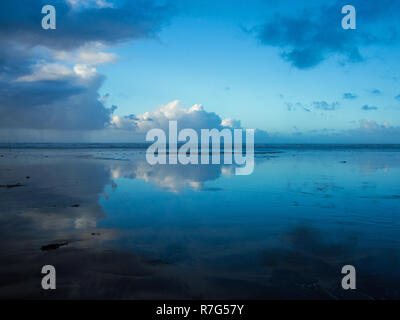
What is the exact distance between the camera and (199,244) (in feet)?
22.5

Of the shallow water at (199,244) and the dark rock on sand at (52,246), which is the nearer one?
the shallow water at (199,244)

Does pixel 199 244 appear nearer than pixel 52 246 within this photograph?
No

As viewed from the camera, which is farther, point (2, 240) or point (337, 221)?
point (337, 221)

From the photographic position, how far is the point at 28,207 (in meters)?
10.2

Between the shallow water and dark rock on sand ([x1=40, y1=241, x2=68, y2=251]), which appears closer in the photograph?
the shallow water

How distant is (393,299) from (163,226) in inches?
222

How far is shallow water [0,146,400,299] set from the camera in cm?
496

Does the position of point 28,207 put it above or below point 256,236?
above

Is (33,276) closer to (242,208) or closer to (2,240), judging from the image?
(2,240)

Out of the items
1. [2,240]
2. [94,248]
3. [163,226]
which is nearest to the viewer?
[94,248]

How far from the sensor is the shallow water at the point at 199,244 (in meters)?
4.96
